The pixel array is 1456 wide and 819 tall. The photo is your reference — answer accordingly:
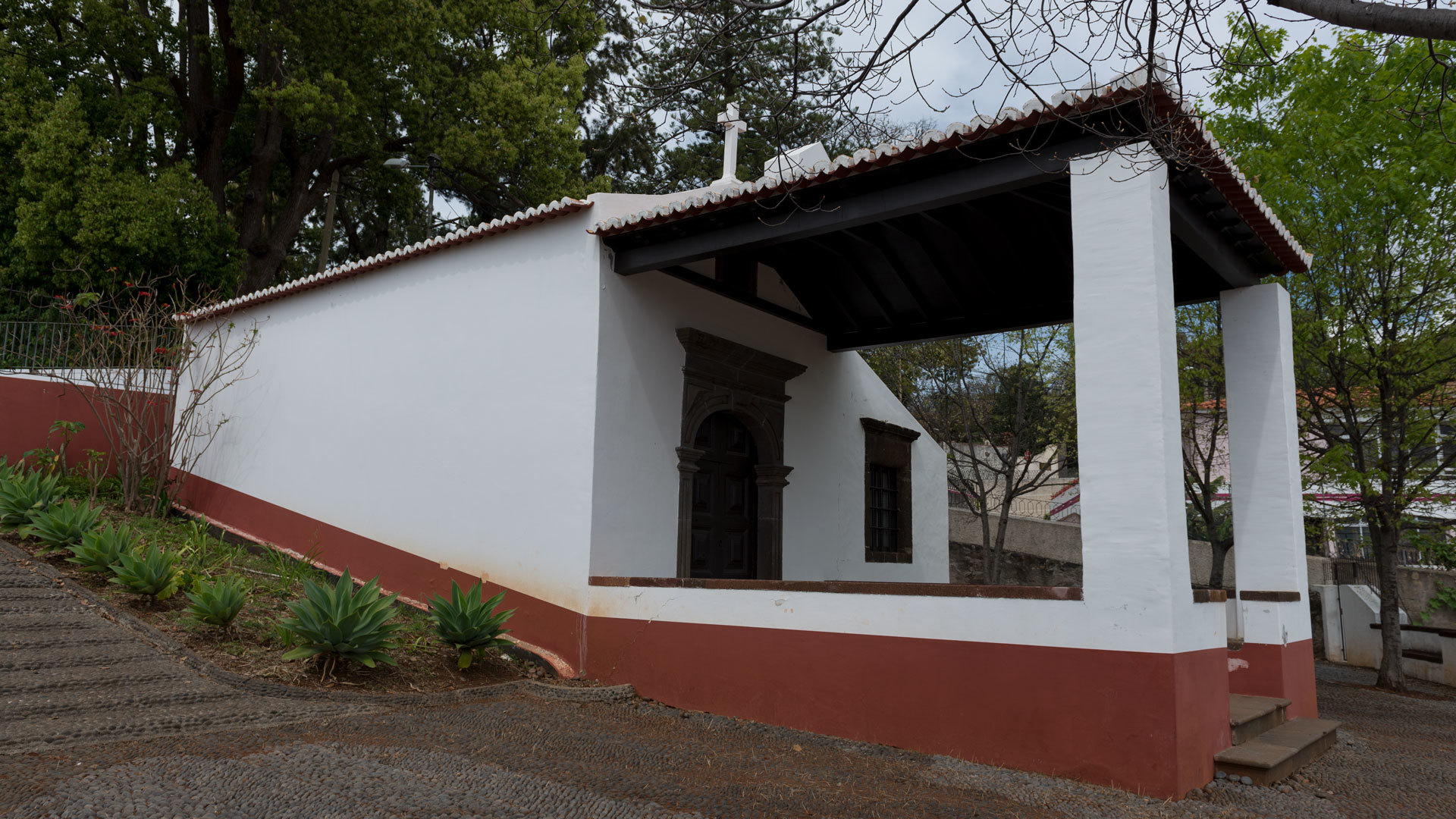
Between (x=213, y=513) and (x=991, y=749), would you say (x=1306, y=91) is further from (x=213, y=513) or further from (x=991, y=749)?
(x=213, y=513)

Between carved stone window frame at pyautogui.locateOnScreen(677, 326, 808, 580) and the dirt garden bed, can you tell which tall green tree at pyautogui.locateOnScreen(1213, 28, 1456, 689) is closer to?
carved stone window frame at pyautogui.locateOnScreen(677, 326, 808, 580)

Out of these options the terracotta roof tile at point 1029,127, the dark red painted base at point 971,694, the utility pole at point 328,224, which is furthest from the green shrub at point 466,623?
the utility pole at point 328,224

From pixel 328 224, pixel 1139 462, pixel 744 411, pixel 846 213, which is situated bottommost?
pixel 1139 462

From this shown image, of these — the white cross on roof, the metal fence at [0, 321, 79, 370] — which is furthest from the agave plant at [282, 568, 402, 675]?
the metal fence at [0, 321, 79, 370]

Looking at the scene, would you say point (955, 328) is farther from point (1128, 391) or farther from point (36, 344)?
point (36, 344)

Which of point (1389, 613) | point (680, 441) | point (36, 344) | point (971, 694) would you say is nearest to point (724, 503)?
point (680, 441)

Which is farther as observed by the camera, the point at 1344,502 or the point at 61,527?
the point at 1344,502

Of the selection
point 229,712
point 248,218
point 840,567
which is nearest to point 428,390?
point 229,712

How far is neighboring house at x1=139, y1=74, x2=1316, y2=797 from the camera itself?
492cm

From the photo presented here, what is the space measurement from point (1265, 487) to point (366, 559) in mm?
7413

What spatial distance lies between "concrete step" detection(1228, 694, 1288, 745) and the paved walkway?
1.24 ft

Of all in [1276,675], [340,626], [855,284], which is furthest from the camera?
[855,284]

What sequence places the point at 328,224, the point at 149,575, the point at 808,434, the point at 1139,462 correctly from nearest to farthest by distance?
the point at 1139,462 → the point at 149,575 → the point at 808,434 → the point at 328,224

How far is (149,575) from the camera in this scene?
675 cm
